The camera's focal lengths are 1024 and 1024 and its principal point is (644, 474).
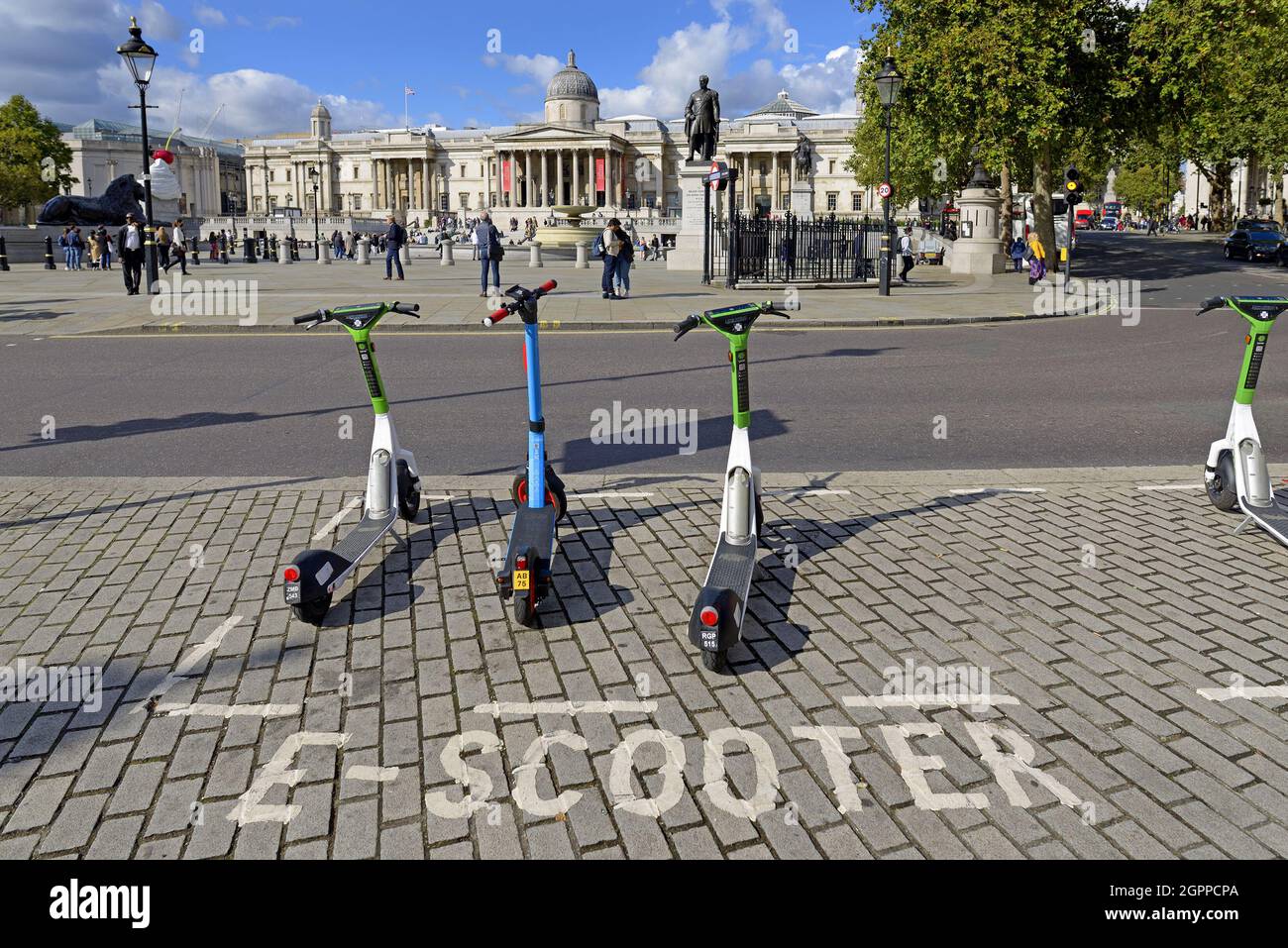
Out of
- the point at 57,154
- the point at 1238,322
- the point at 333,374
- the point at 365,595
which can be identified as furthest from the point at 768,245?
the point at 57,154

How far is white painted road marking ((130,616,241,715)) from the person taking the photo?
13.9 ft

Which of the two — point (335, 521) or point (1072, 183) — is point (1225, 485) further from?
point (1072, 183)

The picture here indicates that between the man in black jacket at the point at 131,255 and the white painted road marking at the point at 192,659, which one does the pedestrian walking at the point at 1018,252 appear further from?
the white painted road marking at the point at 192,659

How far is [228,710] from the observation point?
412 centimetres

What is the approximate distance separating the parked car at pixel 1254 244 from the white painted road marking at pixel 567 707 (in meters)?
45.7

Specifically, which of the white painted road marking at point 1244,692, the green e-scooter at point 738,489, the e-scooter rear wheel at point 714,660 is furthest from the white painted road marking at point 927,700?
the white painted road marking at point 1244,692

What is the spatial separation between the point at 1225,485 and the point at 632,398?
6.14 metres

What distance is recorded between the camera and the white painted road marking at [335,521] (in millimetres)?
6184

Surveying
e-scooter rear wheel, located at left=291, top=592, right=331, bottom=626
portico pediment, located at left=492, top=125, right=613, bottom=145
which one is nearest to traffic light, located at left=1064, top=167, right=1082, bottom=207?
e-scooter rear wheel, located at left=291, top=592, right=331, bottom=626

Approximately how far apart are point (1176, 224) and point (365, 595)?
110656 millimetres

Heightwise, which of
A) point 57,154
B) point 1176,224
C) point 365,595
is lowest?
point 365,595

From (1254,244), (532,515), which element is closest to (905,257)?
(1254,244)

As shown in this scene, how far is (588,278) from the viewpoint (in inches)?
1238
